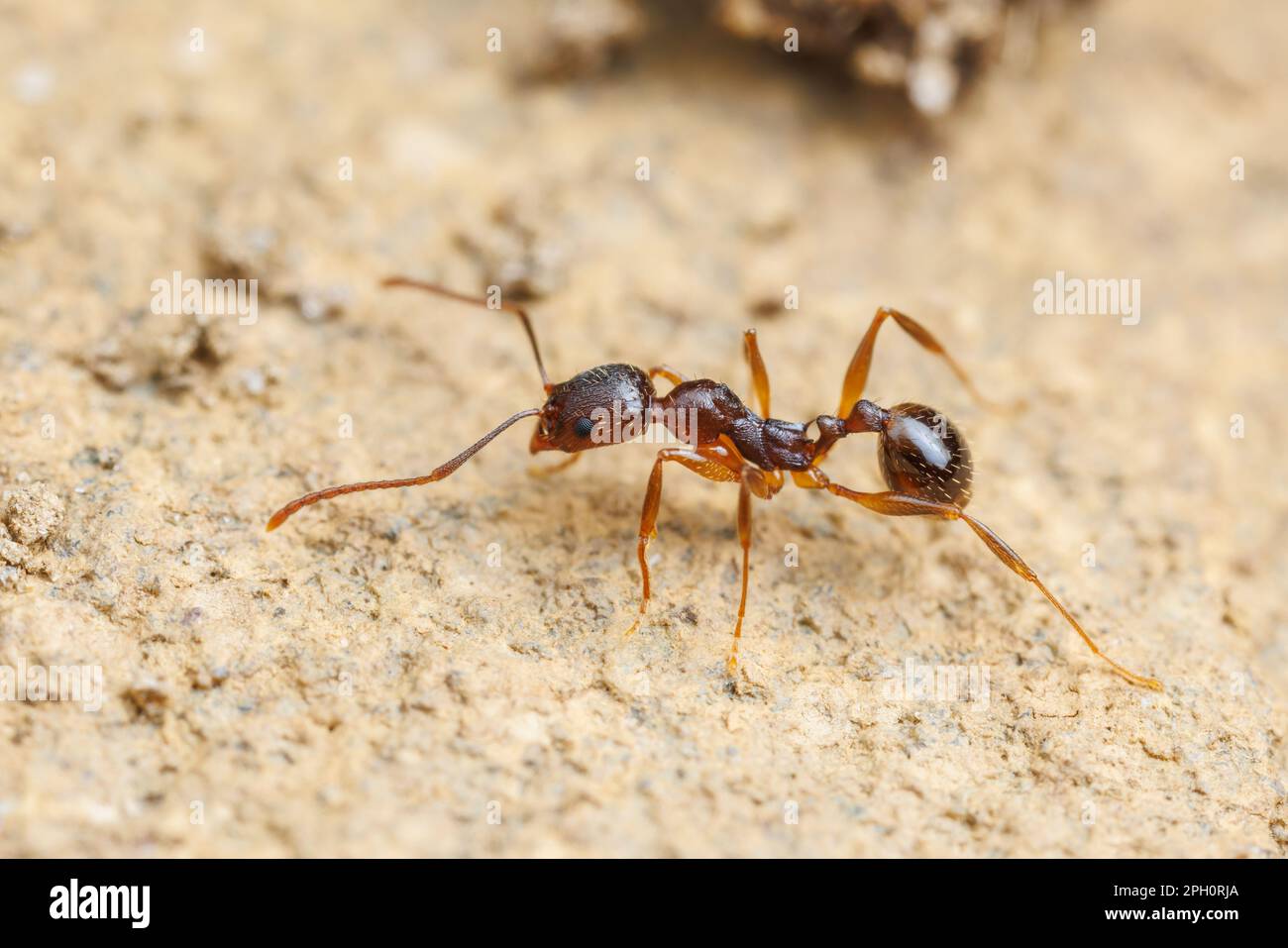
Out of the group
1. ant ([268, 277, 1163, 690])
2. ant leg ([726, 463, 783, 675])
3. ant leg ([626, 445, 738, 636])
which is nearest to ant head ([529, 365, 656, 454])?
ant ([268, 277, 1163, 690])

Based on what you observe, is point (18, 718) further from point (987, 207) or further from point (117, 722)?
point (987, 207)

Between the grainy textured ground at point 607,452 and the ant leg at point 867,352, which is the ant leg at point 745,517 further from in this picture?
the ant leg at point 867,352

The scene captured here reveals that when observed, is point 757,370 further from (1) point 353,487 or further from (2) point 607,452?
(1) point 353,487

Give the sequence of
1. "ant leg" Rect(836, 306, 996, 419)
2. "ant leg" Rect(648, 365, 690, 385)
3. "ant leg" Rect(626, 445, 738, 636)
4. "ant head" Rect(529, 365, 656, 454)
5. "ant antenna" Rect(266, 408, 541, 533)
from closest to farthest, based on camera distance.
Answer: "ant antenna" Rect(266, 408, 541, 533), "ant leg" Rect(626, 445, 738, 636), "ant head" Rect(529, 365, 656, 454), "ant leg" Rect(836, 306, 996, 419), "ant leg" Rect(648, 365, 690, 385)

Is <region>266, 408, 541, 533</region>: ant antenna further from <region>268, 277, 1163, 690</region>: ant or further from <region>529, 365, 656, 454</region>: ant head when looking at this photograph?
<region>529, 365, 656, 454</region>: ant head

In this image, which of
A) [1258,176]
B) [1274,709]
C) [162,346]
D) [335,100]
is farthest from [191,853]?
[1258,176]

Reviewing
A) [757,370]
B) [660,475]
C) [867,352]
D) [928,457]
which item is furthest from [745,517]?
[867,352]
